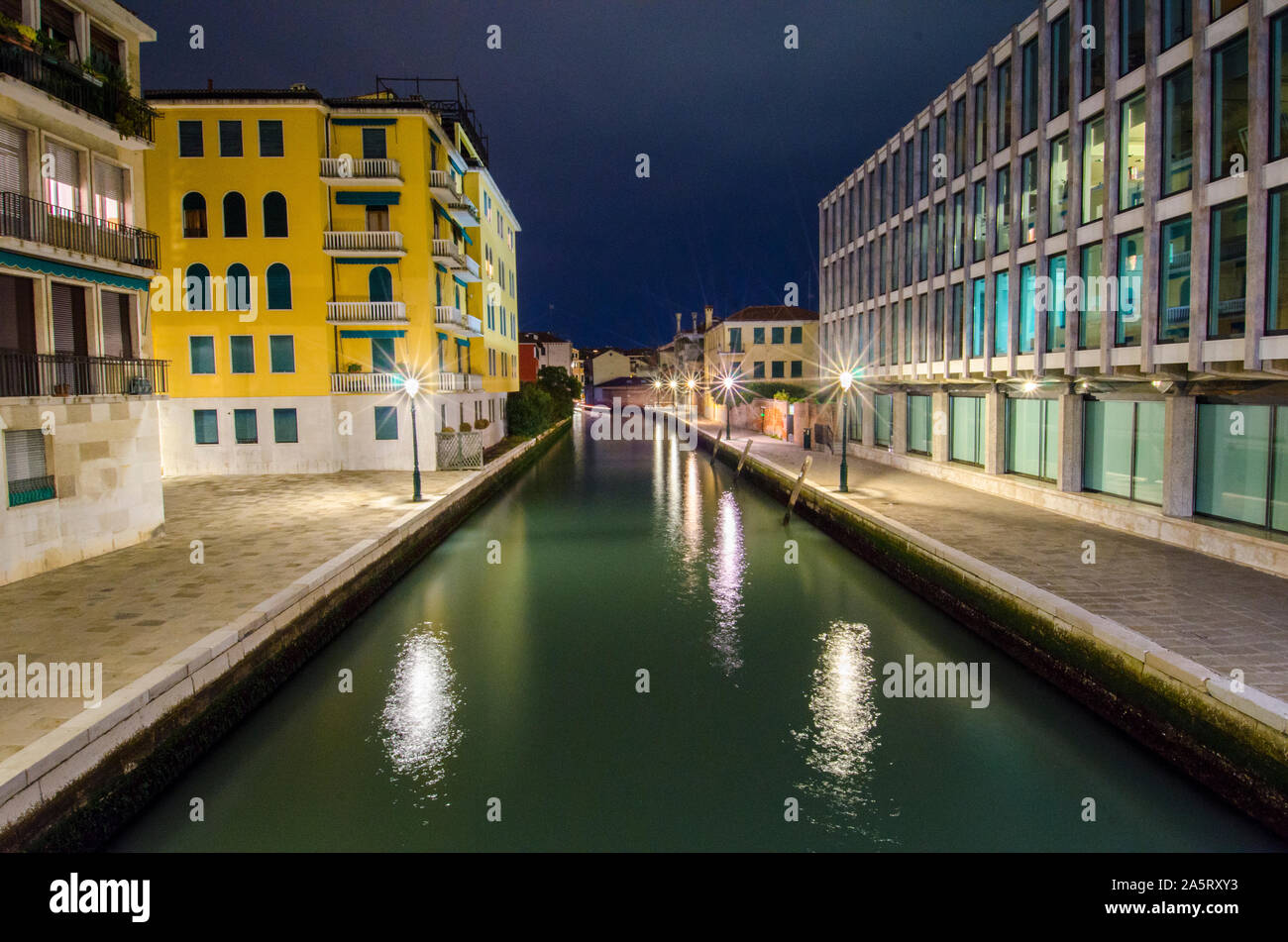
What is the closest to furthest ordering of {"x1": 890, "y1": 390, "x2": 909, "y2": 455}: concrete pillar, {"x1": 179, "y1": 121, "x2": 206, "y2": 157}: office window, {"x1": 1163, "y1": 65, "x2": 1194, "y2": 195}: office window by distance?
{"x1": 1163, "y1": 65, "x2": 1194, "y2": 195}: office window
{"x1": 179, "y1": 121, "x2": 206, "y2": 157}: office window
{"x1": 890, "y1": 390, "x2": 909, "y2": 455}: concrete pillar

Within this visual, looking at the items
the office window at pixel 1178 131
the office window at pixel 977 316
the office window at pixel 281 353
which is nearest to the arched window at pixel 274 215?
the office window at pixel 281 353

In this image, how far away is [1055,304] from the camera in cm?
1878

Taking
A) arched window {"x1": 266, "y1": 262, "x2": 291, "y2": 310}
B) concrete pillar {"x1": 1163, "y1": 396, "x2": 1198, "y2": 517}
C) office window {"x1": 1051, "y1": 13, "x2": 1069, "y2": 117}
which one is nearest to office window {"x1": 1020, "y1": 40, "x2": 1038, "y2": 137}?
office window {"x1": 1051, "y1": 13, "x2": 1069, "y2": 117}

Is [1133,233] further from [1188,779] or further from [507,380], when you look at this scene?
[507,380]

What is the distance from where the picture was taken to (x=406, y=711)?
10109mm

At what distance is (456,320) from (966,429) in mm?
19050

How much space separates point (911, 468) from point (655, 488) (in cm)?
947

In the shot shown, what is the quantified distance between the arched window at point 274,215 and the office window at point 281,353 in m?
3.40

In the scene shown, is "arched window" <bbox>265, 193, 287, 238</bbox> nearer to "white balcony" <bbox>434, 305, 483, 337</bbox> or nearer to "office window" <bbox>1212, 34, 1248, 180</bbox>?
"white balcony" <bbox>434, 305, 483, 337</bbox>

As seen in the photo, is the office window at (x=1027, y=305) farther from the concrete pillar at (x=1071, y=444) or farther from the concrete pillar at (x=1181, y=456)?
the concrete pillar at (x=1181, y=456)

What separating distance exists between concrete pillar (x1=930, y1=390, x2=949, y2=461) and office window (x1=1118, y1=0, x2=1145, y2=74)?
1123 centimetres

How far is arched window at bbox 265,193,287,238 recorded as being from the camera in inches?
1056

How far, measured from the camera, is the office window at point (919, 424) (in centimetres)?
2748

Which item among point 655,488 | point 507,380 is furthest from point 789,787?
point 507,380
